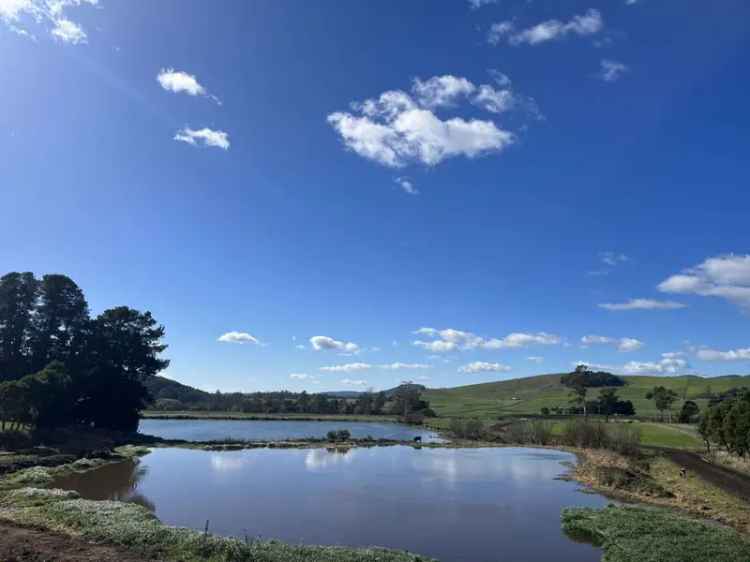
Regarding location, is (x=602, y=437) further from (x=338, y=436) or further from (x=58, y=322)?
(x=58, y=322)

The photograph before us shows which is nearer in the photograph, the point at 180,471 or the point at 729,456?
the point at 180,471

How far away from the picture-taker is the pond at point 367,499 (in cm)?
2775

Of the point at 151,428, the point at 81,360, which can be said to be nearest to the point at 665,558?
the point at 81,360

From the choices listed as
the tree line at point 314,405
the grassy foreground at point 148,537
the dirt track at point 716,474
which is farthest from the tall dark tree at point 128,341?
the tree line at point 314,405

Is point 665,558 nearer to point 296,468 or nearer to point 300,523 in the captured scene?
point 300,523

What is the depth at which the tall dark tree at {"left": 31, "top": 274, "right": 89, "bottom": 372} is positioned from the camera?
236 feet

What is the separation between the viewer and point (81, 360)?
74.6 metres

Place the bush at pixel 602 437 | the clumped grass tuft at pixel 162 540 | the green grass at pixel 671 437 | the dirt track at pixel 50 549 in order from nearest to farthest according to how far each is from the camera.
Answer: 1. the dirt track at pixel 50 549
2. the clumped grass tuft at pixel 162 540
3. the bush at pixel 602 437
4. the green grass at pixel 671 437

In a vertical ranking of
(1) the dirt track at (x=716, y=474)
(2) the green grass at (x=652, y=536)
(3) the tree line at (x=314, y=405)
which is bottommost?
(2) the green grass at (x=652, y=536)

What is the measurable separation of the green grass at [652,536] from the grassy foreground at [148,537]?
967 centimetres

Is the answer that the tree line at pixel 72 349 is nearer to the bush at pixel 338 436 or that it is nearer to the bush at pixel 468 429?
the bush at pixel 338 436

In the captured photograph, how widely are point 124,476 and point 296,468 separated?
15.7 metres

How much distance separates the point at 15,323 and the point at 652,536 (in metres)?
72.9

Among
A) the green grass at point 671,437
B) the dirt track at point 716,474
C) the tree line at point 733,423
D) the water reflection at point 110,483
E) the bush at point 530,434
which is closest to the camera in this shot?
the water reflection at point 110,483
